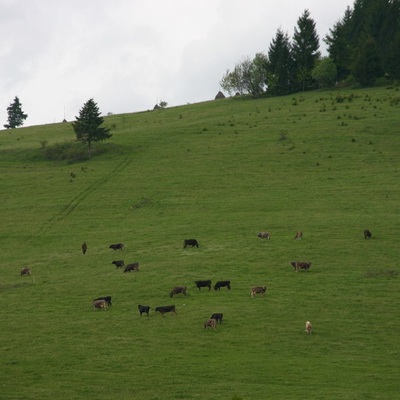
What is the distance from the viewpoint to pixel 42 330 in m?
42.6

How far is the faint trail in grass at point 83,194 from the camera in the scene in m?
72.6

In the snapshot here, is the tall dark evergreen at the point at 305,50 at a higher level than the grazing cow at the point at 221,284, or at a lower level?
higher

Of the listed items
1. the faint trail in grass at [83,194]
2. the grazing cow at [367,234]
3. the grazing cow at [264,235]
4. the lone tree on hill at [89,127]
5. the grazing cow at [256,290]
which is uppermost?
the lone tree on hill at [89,127]

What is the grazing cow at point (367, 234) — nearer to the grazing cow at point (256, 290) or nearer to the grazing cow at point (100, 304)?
the grazing cow at point (256, 290)

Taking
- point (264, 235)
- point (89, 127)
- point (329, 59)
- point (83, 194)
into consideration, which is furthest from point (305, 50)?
point (264, 235)

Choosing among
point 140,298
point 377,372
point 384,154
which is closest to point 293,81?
point 384,154

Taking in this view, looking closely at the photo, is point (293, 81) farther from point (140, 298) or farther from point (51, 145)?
point (140, 298)

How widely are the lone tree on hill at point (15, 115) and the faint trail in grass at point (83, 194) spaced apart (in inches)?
3457

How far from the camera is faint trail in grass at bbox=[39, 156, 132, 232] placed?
238 ft

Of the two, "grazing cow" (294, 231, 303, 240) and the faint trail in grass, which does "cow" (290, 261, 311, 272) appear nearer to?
"grazing cow" (294, 231, 303, 240)

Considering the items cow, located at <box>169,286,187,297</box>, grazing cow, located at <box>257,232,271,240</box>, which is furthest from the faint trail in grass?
cow, located at <box>169,286,187,297</box>

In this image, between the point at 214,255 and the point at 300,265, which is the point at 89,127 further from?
the point at 300,265

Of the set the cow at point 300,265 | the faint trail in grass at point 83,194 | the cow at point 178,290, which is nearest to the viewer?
the cow at point 178,290

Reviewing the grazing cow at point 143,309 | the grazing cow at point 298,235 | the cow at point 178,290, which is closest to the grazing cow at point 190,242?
the grazing cow at point 298,235
